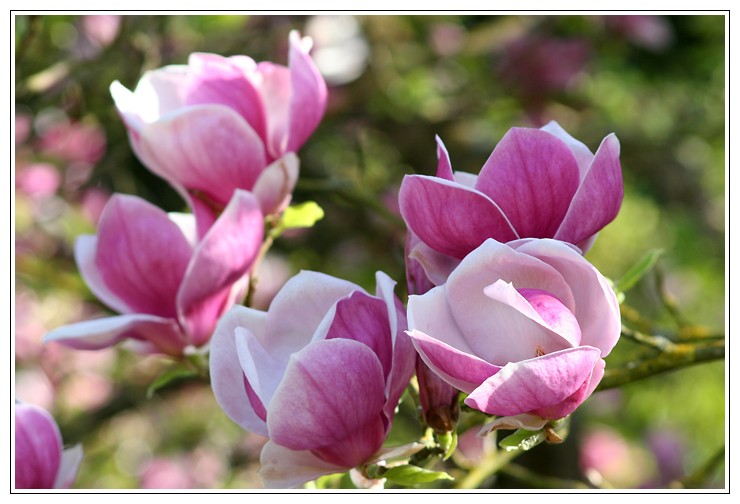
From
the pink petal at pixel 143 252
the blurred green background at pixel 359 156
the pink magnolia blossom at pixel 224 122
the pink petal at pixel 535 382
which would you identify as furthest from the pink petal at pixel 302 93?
the blurred green background at pixel 359 156

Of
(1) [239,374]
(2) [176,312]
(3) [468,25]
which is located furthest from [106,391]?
(1) [239,374]

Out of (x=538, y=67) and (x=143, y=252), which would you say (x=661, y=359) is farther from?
(x=538, y=67)

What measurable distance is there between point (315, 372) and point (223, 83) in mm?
323

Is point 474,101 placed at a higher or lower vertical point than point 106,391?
higher

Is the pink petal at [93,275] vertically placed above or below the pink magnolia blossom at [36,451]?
above

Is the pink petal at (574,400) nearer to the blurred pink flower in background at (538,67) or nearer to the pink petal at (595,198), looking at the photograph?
the pink petal at (595,198)

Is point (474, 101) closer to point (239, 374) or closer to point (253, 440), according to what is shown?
point (253, 440)

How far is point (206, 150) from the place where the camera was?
2.44ft

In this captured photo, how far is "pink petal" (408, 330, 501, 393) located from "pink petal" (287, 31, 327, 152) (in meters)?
0.31

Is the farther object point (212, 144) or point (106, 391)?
point (106, 391)

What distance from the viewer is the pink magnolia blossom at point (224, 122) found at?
745 millimetres

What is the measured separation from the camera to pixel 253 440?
8.52 ft

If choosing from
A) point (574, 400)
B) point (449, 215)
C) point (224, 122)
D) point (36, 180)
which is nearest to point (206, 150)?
point (224, 122)
